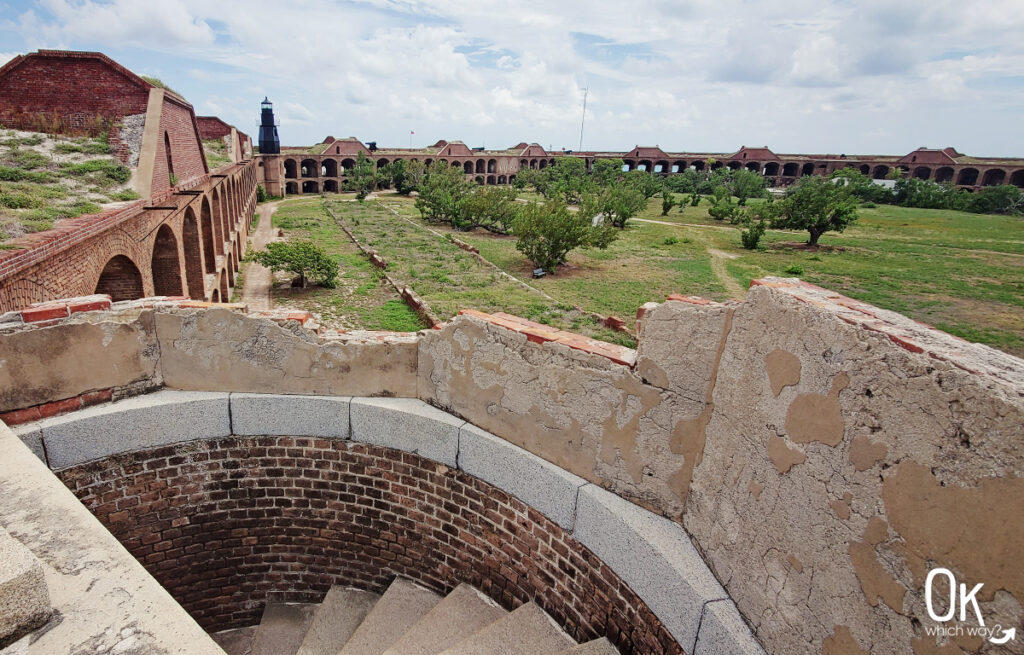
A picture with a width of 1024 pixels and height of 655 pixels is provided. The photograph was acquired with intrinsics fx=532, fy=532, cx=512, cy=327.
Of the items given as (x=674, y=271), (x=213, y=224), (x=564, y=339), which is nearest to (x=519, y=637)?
(x=564, y=339)

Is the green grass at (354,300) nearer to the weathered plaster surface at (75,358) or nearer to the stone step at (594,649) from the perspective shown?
the weathered plaster surface at (75,358)

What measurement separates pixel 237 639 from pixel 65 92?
14.0 meters

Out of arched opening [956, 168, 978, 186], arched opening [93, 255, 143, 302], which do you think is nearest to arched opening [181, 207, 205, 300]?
arched opening [93, 255, 143, 302]

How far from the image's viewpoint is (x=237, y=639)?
169 inches

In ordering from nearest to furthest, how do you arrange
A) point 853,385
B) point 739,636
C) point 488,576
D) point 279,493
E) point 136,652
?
point 136,652 → point 853,385 → point 739,636 → point 488,576 → point 279,493

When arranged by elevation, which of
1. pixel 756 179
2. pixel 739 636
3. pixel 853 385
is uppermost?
pixel 756 179

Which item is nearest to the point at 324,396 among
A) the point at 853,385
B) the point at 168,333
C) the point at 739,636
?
the point at 168,333

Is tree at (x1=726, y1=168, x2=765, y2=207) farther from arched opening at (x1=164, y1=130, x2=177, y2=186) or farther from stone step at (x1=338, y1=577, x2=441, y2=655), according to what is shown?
stone step at (x1=338, y1=577, x2=441, y2=655)

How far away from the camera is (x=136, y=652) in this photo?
175cm

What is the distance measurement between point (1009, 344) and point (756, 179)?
35.8 meters

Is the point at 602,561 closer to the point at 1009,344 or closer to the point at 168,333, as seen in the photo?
the point at 168,333

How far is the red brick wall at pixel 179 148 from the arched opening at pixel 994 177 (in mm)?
62046

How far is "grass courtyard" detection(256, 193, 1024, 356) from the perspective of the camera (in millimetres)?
13914

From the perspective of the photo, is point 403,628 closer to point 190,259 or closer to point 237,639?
point 237,639
